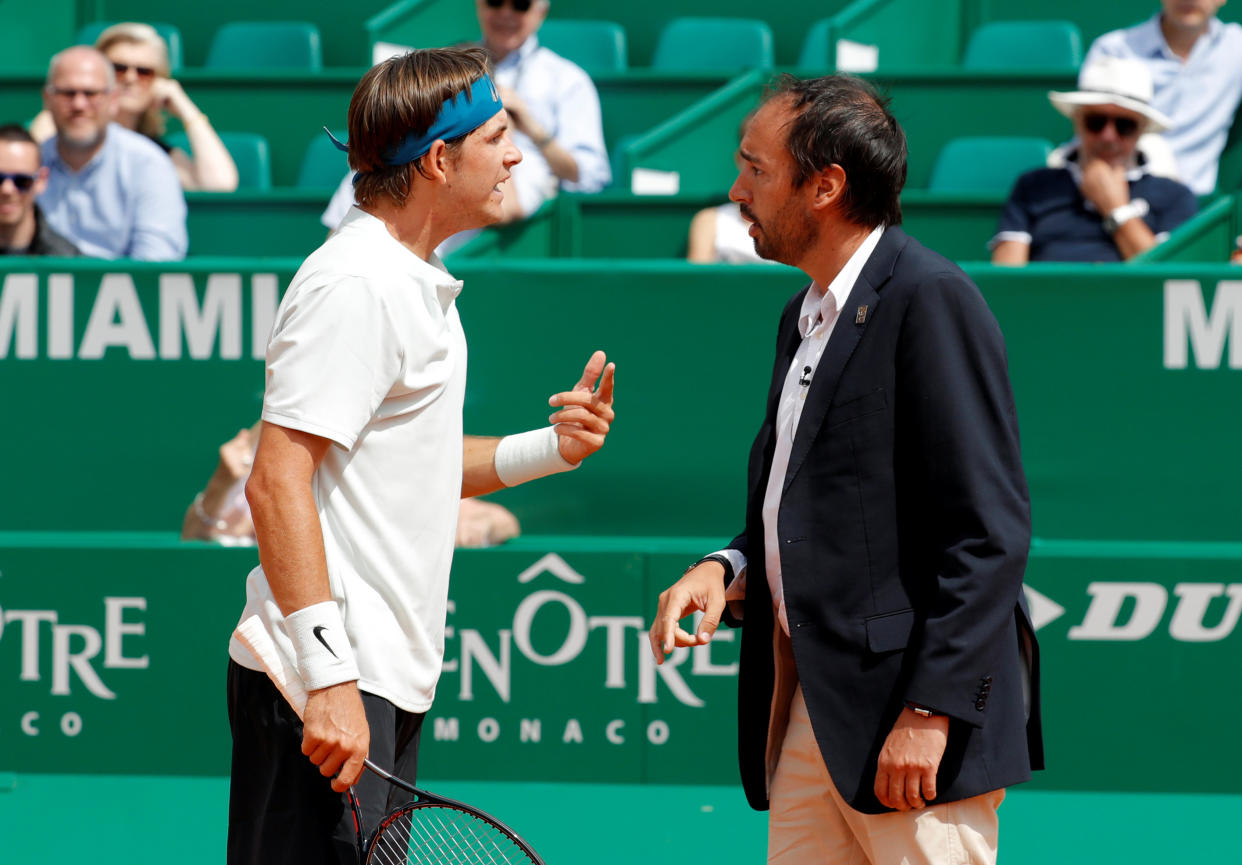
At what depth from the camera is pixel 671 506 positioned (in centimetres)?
443

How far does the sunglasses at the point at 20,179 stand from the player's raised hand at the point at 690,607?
3683mm

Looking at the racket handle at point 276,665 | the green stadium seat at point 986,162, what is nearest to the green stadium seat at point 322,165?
the green stadium seat at point 986,162

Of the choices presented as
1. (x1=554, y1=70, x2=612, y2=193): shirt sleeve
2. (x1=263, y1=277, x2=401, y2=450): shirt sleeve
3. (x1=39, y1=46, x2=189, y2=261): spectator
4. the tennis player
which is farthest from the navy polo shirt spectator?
(x1=263, y1=277, x2=401, y2=450): shirt sleeve

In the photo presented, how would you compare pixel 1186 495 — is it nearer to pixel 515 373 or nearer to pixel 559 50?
pixel 515 373

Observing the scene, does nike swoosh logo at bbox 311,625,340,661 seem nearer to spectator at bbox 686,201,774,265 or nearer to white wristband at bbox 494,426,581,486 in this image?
white wristband at bbox 494,426,581,486

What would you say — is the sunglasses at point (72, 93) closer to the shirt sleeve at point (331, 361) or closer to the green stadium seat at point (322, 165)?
the green stadium seat at point (322, 165)

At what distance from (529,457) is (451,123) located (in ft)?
2.10

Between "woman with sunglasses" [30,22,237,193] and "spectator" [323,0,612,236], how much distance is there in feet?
2.36

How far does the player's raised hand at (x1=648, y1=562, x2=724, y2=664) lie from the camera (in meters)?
2.17

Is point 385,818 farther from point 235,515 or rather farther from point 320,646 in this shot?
point 235,515

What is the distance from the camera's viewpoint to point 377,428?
80.0 inches

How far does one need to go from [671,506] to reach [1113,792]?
1.48 metres

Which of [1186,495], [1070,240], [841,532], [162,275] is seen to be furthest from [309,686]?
[1070,240]

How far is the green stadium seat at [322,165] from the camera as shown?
6.93 metres
